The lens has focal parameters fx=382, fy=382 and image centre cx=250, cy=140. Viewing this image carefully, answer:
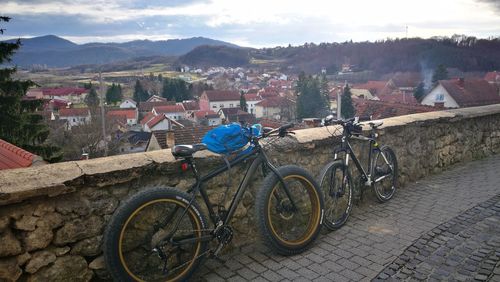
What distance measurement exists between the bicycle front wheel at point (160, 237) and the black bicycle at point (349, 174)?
5.18 ft

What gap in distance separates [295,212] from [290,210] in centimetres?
7

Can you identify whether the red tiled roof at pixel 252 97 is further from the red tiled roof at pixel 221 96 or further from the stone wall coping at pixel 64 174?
the stone wall coping at pixel 64 174

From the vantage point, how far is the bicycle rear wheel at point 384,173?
16.0 ft

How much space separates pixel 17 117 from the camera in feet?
49.0

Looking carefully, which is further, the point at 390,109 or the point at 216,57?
the point at 216,57

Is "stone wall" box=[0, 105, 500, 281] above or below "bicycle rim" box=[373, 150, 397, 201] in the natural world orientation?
above

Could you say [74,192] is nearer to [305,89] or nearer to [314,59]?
[305,89]

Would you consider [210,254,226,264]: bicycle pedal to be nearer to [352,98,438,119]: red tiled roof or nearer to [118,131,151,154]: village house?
[352,98,438,119]: red tiled roof

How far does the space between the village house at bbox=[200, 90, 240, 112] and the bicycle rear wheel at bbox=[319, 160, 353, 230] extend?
66990mm

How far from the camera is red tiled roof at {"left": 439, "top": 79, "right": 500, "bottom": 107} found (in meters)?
28.7

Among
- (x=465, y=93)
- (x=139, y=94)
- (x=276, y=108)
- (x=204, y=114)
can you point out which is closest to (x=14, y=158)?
(x=465, y=93)

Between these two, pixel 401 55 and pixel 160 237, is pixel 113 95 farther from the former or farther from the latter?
pixel 160 237

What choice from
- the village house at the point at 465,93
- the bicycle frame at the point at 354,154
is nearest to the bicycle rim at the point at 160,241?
the bicycle frame at the point at 354,154

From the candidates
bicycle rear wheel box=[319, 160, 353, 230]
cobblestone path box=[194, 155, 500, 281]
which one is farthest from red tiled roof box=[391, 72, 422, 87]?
bicycle rear wheel box=[319, 160, 353, 230]
